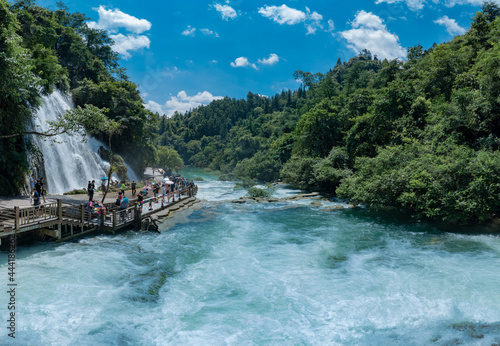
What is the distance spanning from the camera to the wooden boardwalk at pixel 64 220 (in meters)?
12.0

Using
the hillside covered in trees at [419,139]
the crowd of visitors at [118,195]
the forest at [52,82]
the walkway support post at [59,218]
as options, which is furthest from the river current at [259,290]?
the forest at [52,82]

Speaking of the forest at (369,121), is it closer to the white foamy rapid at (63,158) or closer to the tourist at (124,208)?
the white foamy rapid at (63,158)

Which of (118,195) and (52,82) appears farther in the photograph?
(52,82)

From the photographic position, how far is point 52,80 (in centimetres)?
2472

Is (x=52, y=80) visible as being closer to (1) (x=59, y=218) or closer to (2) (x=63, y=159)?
(2) (x=63, y=159)

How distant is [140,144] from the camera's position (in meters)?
41.7

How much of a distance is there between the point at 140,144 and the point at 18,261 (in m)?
31.3

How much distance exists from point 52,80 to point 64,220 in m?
16.1

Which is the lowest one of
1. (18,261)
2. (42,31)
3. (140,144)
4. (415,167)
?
(18,261)

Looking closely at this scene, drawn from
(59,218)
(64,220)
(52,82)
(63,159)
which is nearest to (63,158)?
(63,159)

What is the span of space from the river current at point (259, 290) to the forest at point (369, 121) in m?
3.35

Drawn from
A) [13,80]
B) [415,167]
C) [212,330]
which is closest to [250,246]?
[212,330]

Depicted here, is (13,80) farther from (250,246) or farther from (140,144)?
(140,144)

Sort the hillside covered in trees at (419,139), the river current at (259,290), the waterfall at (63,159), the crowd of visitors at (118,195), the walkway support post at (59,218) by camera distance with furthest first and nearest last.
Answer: the waterfall at (63,159)
the hillside covered in trees at (419,139)
the crowd of visitors at (118,195)
the walkway support post at (59,218)
the river current at (259,290)
